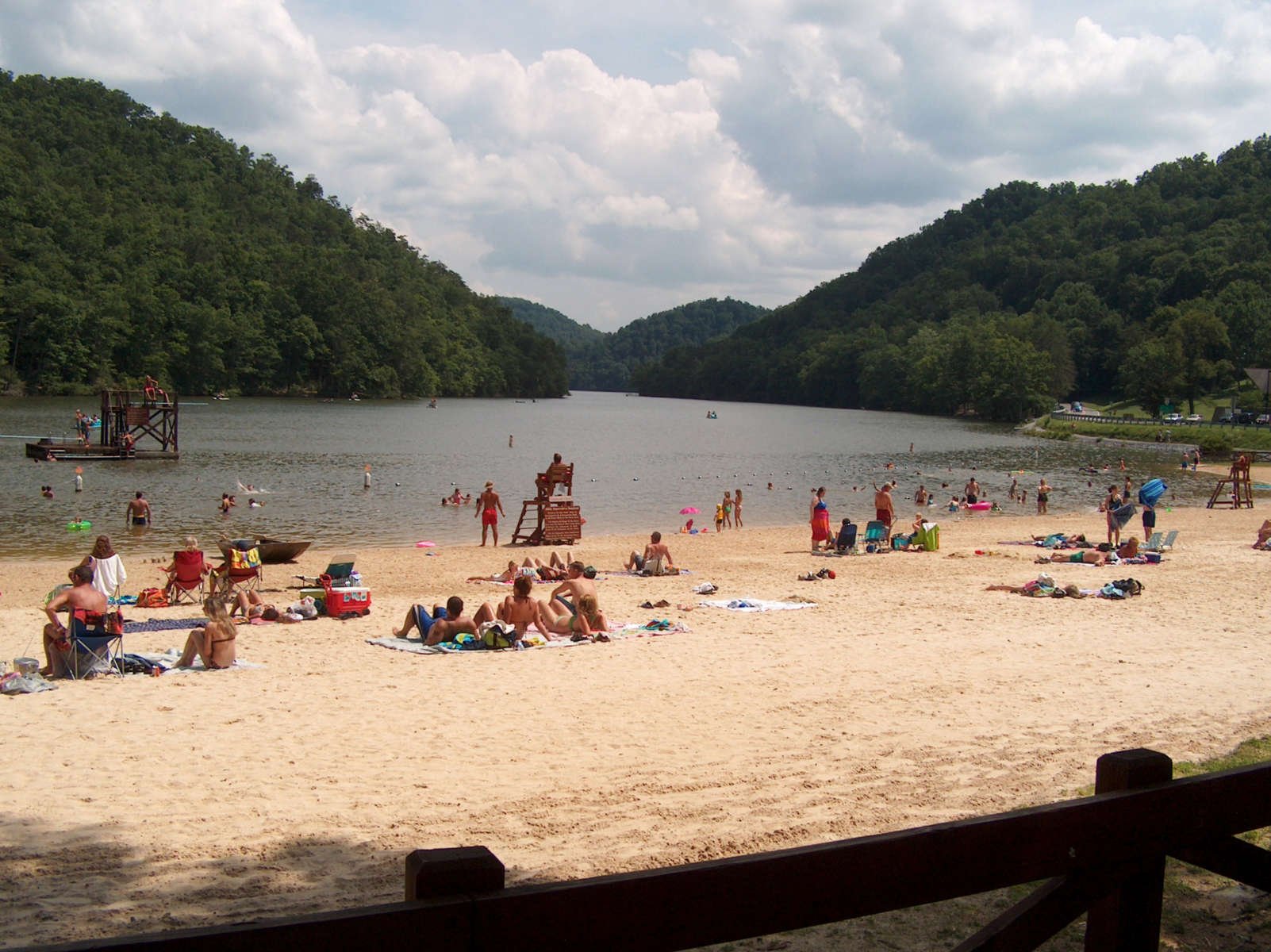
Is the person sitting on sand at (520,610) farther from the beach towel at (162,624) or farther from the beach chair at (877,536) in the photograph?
the beach chair at (877,536)

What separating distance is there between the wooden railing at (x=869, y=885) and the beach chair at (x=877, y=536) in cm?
2092

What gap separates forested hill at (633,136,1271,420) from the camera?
333ft

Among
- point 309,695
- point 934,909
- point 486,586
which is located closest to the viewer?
point 934,909

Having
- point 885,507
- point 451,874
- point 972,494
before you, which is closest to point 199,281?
point 972,494

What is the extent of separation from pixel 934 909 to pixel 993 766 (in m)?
2.98

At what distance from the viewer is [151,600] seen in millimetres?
15867

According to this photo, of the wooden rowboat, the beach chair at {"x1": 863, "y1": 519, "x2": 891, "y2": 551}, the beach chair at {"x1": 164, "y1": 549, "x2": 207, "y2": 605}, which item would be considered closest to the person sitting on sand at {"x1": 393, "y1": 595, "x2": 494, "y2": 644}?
the beach chair at {"x1": 164, "y1": 549, "x2": 207, "y2": 605}

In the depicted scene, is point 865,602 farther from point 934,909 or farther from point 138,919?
point 138,919

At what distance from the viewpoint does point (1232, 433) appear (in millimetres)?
68062

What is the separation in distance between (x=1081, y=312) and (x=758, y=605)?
131 metres

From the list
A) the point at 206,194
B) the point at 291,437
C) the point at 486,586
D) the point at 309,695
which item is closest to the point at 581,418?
the point at 291,437

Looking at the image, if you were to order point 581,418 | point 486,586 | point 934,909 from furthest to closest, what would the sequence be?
point 581,418 → point 486,586 → point 934,909

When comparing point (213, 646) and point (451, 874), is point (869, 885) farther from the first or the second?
point (213, 646)

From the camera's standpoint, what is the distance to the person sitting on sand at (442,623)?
12.8 meters
